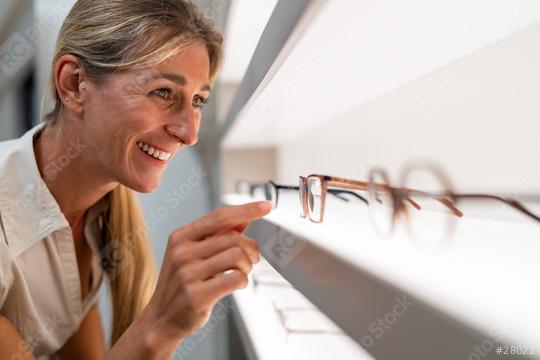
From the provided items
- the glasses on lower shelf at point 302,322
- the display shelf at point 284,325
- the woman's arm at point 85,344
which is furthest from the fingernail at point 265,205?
the woman's arm at point 85,344

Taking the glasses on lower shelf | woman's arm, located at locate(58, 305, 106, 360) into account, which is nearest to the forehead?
the glasses on lower shelf

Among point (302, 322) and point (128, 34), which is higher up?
point (128, 34)

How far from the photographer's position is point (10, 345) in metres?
0.62

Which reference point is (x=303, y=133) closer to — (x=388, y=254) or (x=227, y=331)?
(x=227, y=331)

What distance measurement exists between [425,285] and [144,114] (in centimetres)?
50

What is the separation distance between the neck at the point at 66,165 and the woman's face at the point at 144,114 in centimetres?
3

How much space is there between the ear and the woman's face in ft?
0.04

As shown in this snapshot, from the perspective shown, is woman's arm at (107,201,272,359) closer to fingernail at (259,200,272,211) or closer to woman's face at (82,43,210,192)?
fingernail at (259,200,272,211)

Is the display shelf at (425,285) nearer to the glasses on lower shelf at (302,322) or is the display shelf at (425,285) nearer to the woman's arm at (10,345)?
the glasses on lower shelf at (302,322)

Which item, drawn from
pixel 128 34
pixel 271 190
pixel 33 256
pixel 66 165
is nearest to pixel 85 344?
pixel 33 256

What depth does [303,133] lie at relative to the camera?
1.01 meters

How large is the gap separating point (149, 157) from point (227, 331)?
1.71 ft

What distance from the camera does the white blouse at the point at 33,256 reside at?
0.65 m

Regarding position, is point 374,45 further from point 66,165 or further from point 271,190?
point 66,165
